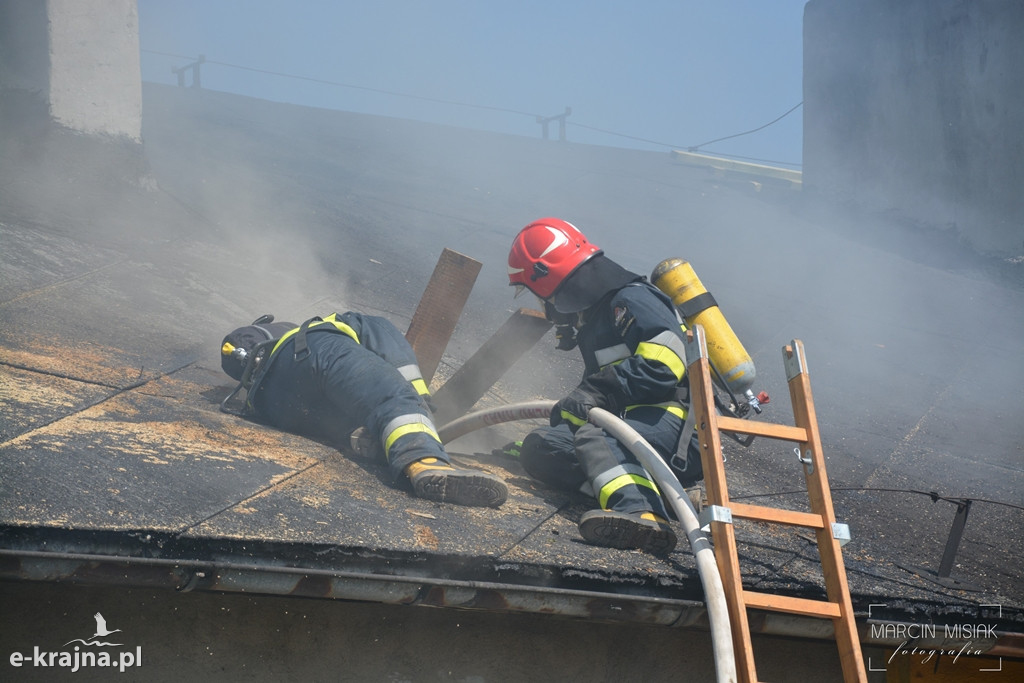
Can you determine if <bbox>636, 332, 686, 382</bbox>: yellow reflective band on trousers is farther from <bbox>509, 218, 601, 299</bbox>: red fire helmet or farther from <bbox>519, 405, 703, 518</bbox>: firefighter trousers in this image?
<bbox>509, 218, 601, 299</bbox>: red fire helmet

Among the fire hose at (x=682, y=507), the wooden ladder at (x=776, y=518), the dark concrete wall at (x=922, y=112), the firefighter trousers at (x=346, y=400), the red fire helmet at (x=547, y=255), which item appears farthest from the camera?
the dark concrete wall at (x=922, y=112)

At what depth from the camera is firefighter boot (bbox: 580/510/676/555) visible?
3.41m

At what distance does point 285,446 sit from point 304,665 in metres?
1.20

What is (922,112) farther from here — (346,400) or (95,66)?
(346,400)

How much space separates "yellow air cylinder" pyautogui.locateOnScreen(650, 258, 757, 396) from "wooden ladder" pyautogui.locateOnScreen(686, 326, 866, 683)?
2.18 ft

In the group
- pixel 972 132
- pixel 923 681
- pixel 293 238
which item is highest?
pixel 972 132

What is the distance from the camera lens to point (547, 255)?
15.0 ft

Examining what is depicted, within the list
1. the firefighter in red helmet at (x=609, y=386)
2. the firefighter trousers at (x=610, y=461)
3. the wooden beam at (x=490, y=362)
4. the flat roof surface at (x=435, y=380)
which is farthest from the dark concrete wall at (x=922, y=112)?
the firefighter trousers at (x=610, y=461)

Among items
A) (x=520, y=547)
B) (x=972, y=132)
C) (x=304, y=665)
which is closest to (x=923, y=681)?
(x=520, y=547)

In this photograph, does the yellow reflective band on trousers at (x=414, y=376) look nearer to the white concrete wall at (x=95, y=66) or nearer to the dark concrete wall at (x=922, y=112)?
the white concrete wall at (x=95, y=66)

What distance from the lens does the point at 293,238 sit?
8305 millimetres

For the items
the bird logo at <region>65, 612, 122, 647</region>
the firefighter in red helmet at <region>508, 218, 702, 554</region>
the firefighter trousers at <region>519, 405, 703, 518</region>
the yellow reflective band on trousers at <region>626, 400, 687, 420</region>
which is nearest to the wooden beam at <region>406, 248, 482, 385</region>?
the firefighter in red helmet at <region>508, 218, 702, 554</region>

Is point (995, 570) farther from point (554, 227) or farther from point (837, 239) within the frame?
point (837, 239)

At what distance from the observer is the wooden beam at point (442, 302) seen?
536 centimetres
